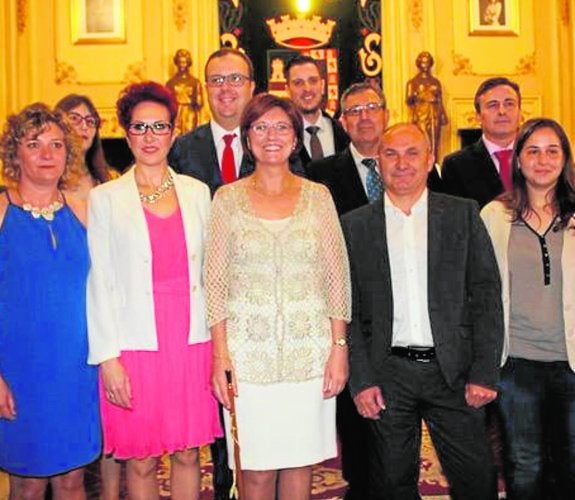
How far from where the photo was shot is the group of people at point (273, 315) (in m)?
2.86

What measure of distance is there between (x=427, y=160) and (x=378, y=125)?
28.8 inches

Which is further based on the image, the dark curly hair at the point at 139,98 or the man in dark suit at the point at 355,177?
the man in dark suit at the point at 355,177

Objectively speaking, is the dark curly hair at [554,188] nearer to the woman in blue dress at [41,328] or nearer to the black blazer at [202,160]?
the black blazer at [202,160]

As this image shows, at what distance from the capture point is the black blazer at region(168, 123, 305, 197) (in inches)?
139

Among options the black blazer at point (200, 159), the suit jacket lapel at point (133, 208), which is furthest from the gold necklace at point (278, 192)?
the black blazer at point (200, 159)

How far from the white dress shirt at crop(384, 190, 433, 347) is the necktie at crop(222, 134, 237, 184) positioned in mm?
811

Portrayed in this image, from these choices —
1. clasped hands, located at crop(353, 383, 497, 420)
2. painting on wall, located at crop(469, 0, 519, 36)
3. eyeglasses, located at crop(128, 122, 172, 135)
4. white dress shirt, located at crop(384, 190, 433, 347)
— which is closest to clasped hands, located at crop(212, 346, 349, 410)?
clasped hands, located at crop(353, 383, 497, 420)

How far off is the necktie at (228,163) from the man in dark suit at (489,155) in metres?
0.97

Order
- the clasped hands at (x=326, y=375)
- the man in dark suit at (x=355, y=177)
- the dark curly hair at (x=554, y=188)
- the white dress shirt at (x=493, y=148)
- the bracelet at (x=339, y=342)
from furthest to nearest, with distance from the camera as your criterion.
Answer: the white dress shirt at (x=493, y=148), the man in dark suit at (x=355, y=177), the dark curly hair at (x=554, y=188), the bracelet at (x=339, y=342), the clasped hands at (x=326, y=375)

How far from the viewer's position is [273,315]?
2.86m

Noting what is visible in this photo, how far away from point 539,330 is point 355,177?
3.54ft

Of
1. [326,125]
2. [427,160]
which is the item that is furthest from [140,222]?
[326,125]

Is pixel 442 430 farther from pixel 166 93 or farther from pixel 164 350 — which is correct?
pixel 166 93

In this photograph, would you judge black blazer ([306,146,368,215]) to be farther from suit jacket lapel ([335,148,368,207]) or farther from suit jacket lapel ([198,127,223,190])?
suit jacket lapel ([198,127,223,190])
